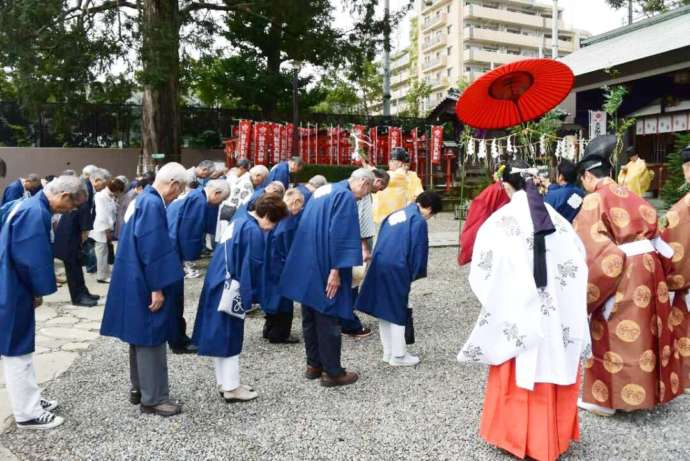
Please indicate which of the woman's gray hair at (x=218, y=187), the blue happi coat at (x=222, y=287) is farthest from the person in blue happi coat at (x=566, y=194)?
the blue happi coat at (x=222, y=287)

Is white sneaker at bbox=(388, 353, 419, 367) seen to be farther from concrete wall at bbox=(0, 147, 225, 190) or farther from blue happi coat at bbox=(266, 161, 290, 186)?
concrete wall at bbox=(0, 147, 225, 190)

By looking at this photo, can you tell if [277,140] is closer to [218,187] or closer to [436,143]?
[436,143]

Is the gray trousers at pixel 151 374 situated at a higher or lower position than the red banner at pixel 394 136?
lower

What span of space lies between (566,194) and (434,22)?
5706cm

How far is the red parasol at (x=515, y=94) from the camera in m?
4.93

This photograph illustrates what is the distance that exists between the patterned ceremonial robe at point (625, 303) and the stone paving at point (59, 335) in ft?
→ 12.6

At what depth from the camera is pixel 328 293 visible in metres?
4.21

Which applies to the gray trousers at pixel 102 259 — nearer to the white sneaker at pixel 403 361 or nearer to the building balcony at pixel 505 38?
→ the white sneaker at pixel 403 361

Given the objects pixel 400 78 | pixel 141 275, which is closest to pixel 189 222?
pixel 141 275

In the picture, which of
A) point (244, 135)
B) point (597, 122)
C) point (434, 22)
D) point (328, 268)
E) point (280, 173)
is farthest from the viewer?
point (434, 22)

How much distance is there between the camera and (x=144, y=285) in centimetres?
362

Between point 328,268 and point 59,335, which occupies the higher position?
point 328,268

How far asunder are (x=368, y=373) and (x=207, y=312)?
4.92ft

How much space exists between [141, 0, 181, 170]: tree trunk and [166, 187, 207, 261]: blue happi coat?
5.92 metres
